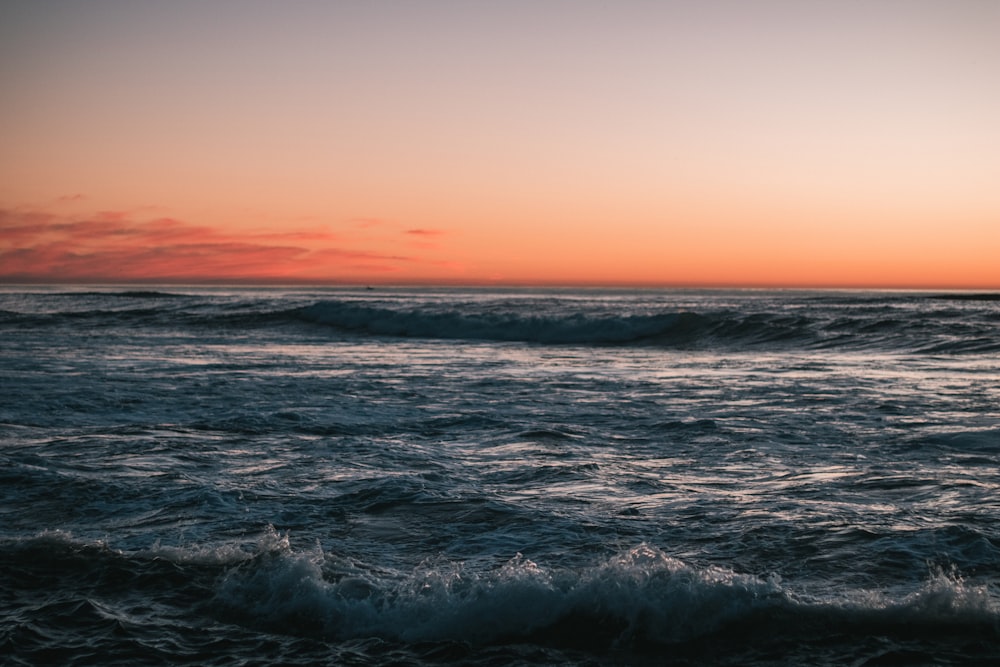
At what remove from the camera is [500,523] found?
530cm

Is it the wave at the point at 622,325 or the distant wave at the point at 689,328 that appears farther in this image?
the wave at the point at 622,325

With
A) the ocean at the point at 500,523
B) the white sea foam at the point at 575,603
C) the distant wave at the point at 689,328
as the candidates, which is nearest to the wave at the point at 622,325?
the distant wave at the point at 689,328

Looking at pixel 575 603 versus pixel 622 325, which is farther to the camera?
pixel 622 325

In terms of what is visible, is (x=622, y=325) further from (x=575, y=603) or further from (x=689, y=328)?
(x=575, y=603)

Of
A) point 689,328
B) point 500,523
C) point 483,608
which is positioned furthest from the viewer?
point 689,328

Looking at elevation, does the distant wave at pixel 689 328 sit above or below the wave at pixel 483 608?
above

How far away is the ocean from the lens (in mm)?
3723

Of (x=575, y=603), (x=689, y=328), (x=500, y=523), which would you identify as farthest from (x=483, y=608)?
(x=689, y=328)

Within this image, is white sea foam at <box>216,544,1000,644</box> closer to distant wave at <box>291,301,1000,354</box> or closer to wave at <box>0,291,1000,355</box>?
wave at <box>0,291,1000,355</box>

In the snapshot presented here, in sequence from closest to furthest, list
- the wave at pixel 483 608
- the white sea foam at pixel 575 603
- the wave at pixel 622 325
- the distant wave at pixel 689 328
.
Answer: the wave at pixel 483 608 < the white sea foam at pixel 575 603 < the distant wave at pixel 689 328 < the wave at pixel 622 325

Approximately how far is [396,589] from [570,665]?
1.12 m

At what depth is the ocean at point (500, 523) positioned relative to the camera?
3723 mm

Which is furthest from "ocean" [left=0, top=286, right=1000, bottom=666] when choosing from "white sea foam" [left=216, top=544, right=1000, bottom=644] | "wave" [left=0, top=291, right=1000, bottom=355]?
"wave" [left=0, top=291, right=1000, bottom=355]

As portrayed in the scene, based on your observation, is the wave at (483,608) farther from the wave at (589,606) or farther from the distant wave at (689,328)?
the distant wave at (689,328)
